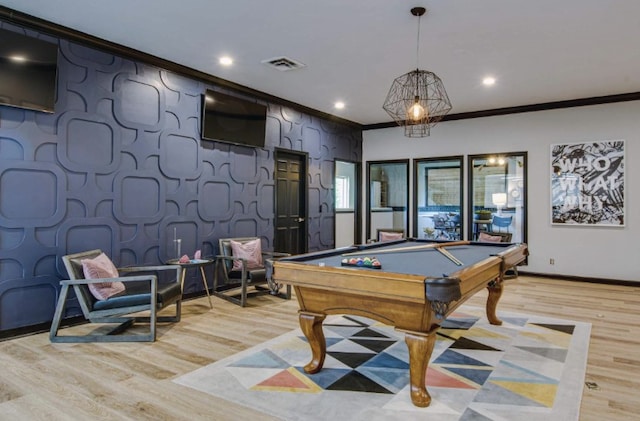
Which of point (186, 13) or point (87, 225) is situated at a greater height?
point (186, 13)

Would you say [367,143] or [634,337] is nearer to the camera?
[634,337]

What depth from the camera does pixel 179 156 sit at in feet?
16.9

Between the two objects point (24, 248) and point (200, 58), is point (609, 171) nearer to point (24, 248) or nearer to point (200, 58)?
point (200, 58)

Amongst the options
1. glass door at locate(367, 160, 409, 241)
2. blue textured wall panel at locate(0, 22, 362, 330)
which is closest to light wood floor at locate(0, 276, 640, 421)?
blue textured wall panel at locate(0, 22, 362, 330)

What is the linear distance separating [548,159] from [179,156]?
19.1 feet

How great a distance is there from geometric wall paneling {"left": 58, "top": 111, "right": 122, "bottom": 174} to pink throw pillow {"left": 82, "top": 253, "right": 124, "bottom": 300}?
3.31 ft

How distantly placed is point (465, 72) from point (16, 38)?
4.86 metres

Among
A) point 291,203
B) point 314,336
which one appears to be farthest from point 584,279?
point 314,336

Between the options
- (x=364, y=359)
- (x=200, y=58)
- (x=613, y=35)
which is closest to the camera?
(x=364, y=359)

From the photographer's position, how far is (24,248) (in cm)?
377

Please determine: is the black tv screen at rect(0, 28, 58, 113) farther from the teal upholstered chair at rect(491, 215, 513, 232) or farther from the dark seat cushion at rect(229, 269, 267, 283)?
the teal upholstered chair at rect(491, 215, 513, 232)

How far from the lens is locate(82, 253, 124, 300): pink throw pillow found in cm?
364

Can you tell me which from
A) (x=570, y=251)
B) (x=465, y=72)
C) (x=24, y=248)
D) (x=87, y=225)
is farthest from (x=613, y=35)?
(x=24, y=248)

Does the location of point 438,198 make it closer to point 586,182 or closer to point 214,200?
point 586,182
